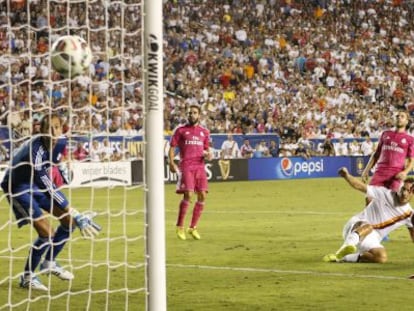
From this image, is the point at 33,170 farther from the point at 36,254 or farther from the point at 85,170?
the point at 85,170

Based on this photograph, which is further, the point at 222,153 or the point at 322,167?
the point at 322,167

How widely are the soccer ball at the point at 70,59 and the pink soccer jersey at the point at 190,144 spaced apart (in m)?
7.71

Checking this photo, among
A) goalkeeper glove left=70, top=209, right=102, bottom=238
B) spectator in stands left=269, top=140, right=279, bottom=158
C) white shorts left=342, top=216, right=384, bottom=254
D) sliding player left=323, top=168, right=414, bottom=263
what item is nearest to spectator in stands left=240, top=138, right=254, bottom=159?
spectator in stands left=269, top=140, right=279, bottom=158

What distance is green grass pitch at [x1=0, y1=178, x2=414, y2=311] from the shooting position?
970 cm

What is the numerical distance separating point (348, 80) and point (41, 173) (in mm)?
30542

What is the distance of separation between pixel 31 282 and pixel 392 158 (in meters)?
6.54

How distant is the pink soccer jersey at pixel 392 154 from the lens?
14.8m

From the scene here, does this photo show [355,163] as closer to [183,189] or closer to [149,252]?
[183,189]

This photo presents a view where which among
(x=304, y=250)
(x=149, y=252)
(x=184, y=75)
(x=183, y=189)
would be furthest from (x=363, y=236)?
(x=184, y=75)

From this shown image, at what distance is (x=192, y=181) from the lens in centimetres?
1634

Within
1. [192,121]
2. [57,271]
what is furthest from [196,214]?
[57,271]

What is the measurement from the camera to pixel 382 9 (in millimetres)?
44188

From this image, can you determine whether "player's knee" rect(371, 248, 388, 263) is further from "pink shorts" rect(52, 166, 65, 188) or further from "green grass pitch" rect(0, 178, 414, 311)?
"pink shorts" rect(52, 166, 65, 188)

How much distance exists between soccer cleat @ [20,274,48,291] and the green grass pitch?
0.11m
